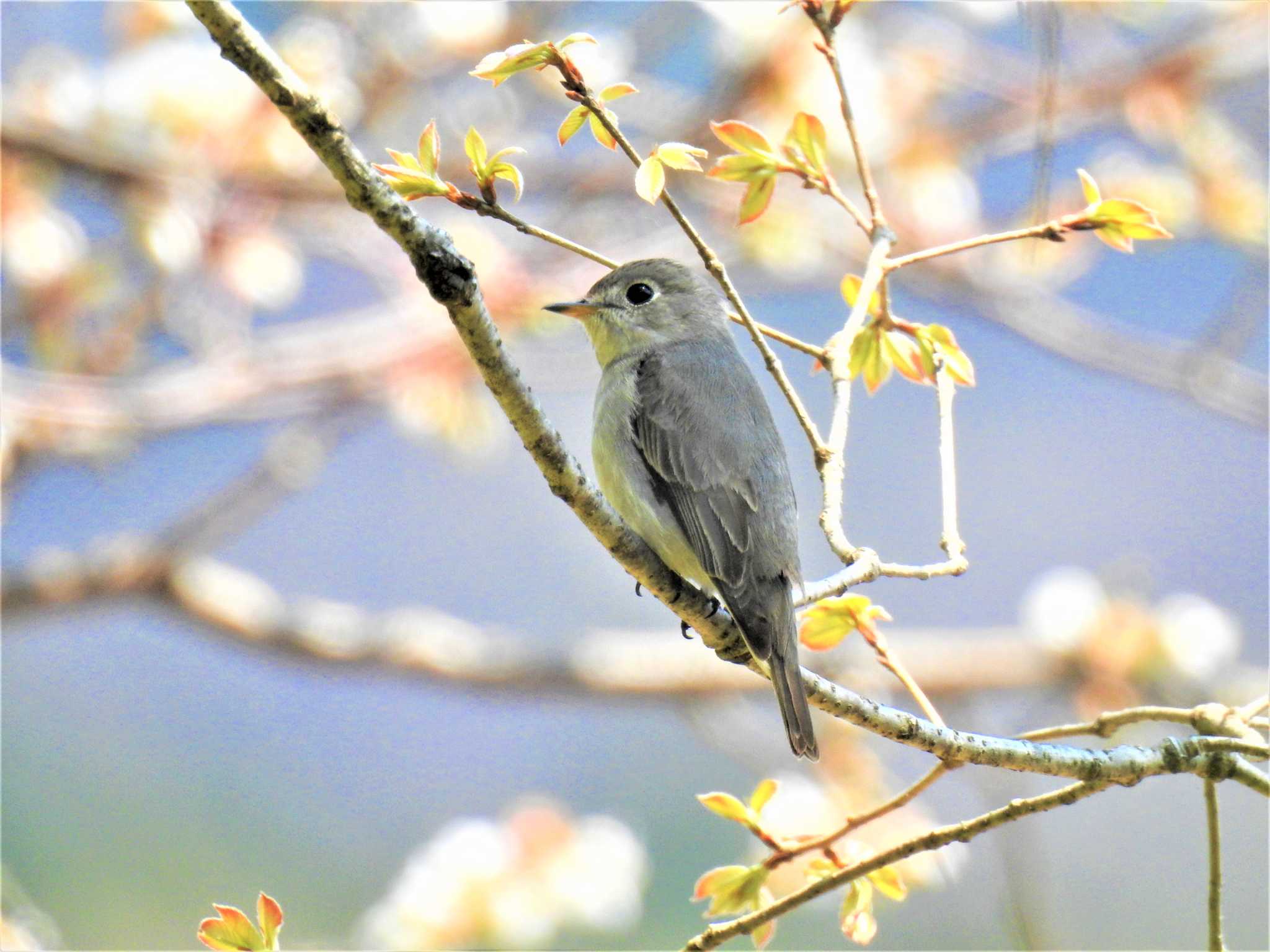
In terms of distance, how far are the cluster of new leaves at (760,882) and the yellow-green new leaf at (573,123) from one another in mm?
991

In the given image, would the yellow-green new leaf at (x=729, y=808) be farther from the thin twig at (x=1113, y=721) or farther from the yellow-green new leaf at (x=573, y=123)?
the yellow-green new leaf at (x=573, y=123)

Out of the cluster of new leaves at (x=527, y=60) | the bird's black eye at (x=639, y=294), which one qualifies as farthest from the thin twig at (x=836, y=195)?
the bird's black eye at (x=639, y=294)

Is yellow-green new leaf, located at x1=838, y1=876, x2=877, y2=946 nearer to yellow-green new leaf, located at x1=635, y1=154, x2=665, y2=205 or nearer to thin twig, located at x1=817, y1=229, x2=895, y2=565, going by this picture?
thin twig, located at x1=817, y1=229, x2=895, y2=565

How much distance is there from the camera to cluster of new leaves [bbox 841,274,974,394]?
6.94ft

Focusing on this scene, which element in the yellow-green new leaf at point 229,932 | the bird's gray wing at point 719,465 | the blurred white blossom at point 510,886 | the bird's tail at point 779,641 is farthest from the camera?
the blurred white blossom at point 510,886

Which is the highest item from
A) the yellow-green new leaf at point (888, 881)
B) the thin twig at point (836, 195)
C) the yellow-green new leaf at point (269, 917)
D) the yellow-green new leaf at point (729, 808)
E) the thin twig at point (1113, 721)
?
the thin twig at point (836, 195)

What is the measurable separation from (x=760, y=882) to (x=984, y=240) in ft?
3.42

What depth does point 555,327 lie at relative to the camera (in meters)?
4.77

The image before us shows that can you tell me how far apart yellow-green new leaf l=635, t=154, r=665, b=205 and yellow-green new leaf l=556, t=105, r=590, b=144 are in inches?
4.1

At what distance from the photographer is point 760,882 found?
1865mm

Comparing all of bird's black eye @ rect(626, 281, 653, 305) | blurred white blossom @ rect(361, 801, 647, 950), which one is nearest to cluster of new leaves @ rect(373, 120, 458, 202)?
bird's black eye @ rect(626, 281, 653, 305)

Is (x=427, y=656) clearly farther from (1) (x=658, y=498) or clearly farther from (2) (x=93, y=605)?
(1) (x=658, y=498)

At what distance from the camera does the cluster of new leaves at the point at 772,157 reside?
79.2 inches

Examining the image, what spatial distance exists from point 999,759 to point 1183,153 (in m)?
3.92
